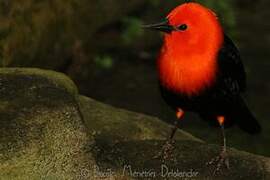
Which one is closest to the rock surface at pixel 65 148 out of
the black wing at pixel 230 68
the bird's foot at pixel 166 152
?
the bird's foot at pixel 166 152

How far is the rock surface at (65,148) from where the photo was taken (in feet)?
14.9

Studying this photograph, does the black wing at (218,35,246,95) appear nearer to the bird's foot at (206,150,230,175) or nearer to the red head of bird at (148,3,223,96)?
the red head of bird at (148,3,223,96)

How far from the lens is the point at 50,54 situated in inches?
337

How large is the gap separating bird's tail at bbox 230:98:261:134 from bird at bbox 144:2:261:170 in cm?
33

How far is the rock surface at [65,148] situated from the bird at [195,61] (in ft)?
0.98

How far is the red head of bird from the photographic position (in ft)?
15.1

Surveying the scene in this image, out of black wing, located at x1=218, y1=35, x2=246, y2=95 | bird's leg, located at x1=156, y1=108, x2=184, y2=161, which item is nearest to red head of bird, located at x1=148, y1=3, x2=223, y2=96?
black wing, located at x1=218, y1=35, x2=246, y2=95

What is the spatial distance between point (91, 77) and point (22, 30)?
216 centimetres

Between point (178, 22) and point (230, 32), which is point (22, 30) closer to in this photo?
point (178, 22)

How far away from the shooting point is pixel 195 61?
461cm

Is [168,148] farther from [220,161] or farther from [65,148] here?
[65,148]

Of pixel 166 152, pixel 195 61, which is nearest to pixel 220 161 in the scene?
pixel 166 152

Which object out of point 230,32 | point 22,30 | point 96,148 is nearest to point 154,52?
point 230,32

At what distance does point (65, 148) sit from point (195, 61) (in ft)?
3.33
